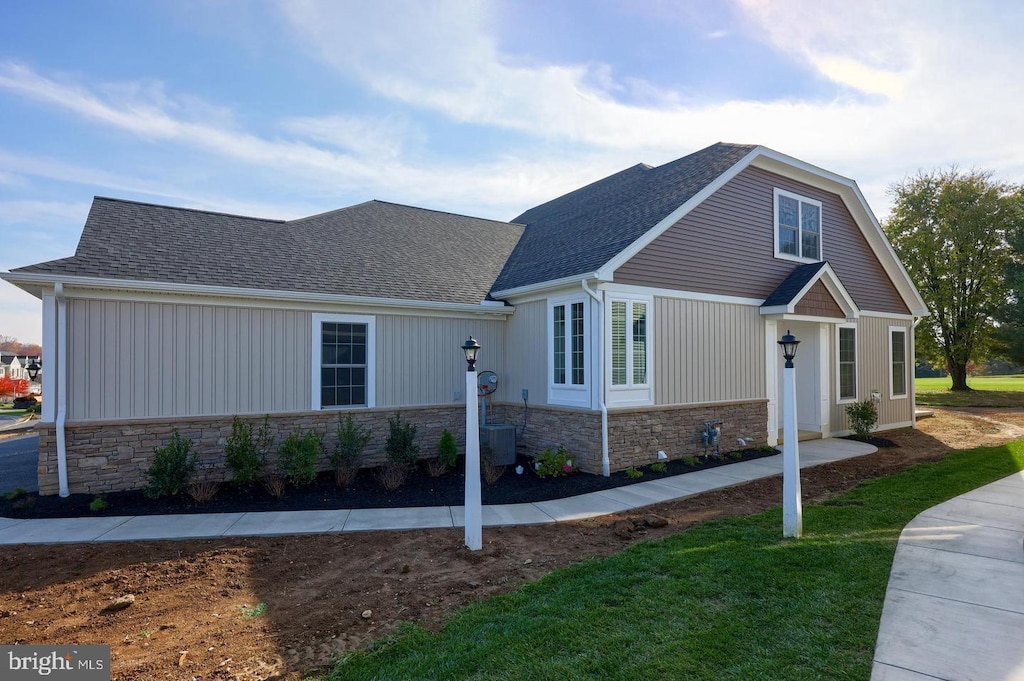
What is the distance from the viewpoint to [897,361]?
47.2ft

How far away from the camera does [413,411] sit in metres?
10.2

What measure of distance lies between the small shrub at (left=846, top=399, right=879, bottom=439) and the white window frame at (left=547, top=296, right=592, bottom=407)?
789 centimetres

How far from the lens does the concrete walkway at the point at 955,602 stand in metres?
3.08

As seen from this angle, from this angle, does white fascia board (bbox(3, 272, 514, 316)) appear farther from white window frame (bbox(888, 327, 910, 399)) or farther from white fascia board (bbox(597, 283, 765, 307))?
white window frame (bbox(888, 327, 910, 399))

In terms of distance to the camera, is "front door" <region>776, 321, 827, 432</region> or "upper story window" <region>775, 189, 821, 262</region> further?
"front door" <region>776, 321, 827, 432</region>

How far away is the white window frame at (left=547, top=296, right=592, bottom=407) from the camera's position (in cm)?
906

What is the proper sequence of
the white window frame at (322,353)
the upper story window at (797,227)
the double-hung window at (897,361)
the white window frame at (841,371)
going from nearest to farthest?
the white window frame at (322,353) < the upper story window at (797,227) < the white window frame at (841,371) < the double-hung window at (897,361)

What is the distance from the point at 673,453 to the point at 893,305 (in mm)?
9274

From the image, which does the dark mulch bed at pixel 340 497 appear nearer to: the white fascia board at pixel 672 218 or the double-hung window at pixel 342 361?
the double-hung window at pixel 342 361

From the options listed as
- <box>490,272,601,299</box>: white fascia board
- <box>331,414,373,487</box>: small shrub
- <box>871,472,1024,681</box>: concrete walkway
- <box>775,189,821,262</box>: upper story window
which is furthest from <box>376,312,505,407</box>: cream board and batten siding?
<box>871,472,1024,681</box>: concrete walkway

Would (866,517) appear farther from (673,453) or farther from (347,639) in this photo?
(347,639)

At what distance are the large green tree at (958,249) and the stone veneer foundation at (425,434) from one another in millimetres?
23568

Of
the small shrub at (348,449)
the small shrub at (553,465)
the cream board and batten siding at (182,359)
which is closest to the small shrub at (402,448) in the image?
the small shrub at (348,449)

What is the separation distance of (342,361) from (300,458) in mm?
2112
